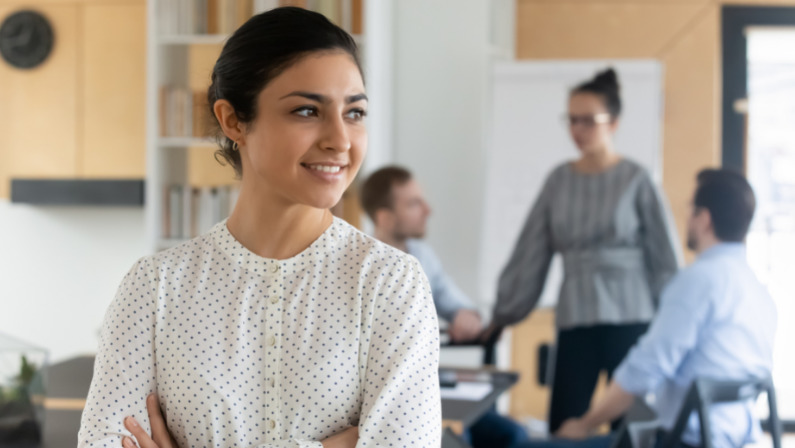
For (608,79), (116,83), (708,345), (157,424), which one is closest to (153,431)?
(157,424)

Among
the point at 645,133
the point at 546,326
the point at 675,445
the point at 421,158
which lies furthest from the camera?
the point at 546,326

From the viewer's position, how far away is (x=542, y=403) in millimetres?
5645

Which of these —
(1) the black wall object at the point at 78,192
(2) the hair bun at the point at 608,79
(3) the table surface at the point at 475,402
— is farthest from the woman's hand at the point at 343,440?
(1) the black wall object at the point at 78,192

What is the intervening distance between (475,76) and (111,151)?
2.26 meters

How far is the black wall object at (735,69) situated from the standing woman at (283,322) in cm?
471

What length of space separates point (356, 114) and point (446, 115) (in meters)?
3.74

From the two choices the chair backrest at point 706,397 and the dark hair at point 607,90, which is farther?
the dark hair at point 607,90

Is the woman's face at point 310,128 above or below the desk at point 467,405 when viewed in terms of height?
above

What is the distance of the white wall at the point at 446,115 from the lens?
4.89m

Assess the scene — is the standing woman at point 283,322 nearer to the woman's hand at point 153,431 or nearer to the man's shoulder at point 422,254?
the woman's hand at point 153,431

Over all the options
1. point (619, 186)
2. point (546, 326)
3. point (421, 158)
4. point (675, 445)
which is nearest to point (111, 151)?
point (421, 158)

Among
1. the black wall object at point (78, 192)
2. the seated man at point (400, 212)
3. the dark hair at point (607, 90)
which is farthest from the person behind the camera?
the black wall object at point (78, 192)

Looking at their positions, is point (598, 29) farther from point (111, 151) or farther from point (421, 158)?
point (111, 151)

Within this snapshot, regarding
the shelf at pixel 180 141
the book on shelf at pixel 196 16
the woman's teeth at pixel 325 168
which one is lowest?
the woman's teeth at pixel 325 168
